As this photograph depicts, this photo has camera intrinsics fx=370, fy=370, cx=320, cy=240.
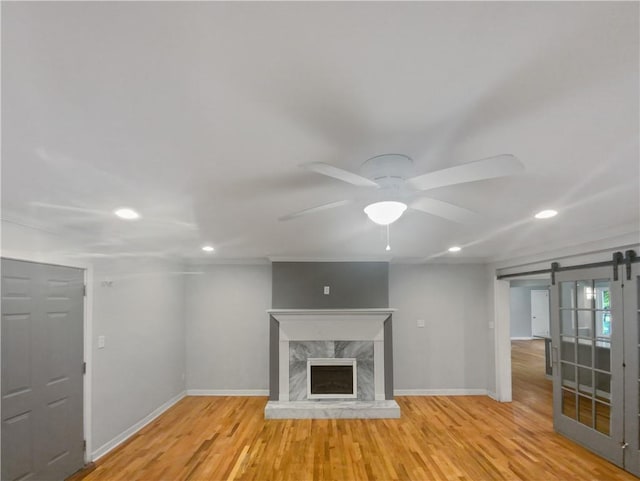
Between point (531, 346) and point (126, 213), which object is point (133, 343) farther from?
point (531, 346)

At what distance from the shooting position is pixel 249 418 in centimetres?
514

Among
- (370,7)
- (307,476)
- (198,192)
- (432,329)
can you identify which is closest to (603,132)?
(370,7)

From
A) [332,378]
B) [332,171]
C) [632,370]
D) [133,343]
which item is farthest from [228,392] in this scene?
[332,171]

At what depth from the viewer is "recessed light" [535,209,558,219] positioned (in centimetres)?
276

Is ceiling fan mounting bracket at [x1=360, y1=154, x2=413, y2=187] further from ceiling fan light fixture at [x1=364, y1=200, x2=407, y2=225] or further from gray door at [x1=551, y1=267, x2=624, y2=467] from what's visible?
gray door at [x1=551, y1=267, x2=624, y2=467]

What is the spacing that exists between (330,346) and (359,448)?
1.81 m

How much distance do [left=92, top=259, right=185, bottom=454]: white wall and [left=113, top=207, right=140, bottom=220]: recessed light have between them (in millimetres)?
1376

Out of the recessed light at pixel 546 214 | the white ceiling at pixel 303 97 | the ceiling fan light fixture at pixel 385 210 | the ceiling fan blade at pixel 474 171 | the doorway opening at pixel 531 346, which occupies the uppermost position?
the white ceiling at pixel 303 97

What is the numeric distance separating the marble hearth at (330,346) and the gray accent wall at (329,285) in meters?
0.16

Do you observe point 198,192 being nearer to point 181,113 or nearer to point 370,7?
point 181,113

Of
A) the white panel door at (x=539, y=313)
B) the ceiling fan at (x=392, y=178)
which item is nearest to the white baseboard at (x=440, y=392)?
the ceiling fan at (x=392, y=178)

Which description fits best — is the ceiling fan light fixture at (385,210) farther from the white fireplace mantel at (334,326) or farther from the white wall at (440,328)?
the white wall at (440,328)

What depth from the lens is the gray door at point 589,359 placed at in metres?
3.63

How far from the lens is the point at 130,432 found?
14.6ft
